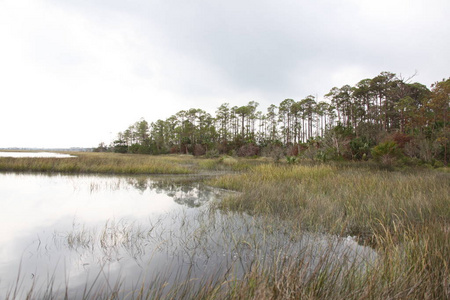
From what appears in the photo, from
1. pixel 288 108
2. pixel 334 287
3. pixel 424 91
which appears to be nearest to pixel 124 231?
pixel 334 287

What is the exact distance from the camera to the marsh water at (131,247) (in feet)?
8.51

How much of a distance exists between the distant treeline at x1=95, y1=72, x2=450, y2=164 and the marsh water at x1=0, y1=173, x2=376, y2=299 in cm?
1326

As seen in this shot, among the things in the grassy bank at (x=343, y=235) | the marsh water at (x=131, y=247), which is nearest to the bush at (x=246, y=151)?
the grassy bank at (x=343, y=235)

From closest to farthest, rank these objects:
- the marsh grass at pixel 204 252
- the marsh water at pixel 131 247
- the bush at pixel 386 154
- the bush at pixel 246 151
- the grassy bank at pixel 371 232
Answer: the grassy bank at pixel 371 232 → the marsh grass at pixel 204 252 → the marsh water at pixel 131 247 → the bush at pixel 386 154 → the bush at pixel 246 151

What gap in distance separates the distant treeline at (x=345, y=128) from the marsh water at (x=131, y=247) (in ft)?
43.5

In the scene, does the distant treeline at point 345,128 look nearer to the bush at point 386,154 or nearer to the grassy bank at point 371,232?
the bush at point 386,154

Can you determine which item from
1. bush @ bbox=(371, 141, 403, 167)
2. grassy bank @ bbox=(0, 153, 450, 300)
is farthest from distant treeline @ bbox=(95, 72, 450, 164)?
grassy bank @ bbox=(0, 153, 450, 300)

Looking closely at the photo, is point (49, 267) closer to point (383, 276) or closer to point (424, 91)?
point (383, 276)

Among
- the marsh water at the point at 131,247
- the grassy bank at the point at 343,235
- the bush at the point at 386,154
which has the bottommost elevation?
the marsh water at the point at 131,247

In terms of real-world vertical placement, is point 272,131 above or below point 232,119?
below

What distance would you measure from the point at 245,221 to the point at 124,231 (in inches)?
95.5

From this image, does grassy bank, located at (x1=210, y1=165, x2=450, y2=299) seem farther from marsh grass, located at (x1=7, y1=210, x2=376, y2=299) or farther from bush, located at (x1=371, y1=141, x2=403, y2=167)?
bush, located at (x1=371, y1=141, x2=403, y2=167)

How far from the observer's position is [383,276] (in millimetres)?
2082

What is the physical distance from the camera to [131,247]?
11.5 feet
